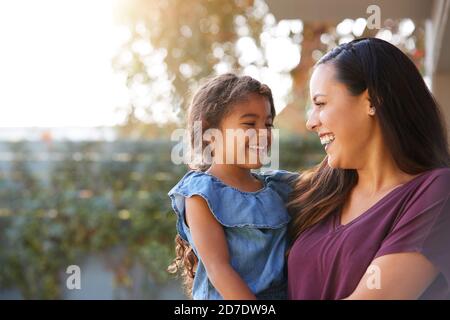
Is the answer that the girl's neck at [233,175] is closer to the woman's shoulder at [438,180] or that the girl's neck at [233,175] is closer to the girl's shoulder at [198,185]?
the girl's shoulder at [198,185]

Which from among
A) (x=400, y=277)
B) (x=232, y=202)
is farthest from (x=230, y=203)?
(x=400, y=277)

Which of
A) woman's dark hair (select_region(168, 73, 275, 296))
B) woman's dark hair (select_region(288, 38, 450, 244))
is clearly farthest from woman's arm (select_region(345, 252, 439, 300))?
woman's dark hair (select_region(168, 73, 275, 296))

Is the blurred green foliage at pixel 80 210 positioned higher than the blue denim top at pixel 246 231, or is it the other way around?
the blue denim top at pixel 246 231

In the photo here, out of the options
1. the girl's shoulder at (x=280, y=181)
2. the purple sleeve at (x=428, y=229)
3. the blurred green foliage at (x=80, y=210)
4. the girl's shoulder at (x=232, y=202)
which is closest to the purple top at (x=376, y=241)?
the purple sleeve at (x=428, y=229)

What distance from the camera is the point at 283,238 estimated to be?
204 centimetres

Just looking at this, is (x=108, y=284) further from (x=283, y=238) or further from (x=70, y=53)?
(x=283, y=238)

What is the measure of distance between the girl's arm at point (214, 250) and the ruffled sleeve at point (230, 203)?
2 centimetres

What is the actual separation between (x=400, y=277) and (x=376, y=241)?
0.13 meters

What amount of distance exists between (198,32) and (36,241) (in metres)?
2.12

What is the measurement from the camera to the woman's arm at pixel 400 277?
1689 mm

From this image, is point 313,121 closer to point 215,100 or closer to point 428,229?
point 215,100

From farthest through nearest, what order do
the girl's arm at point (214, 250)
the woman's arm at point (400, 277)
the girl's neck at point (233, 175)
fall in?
the girl's neck at point (233, 175) < the girl's arm at point (214, 250) < the woman's arm at point (400, 277)

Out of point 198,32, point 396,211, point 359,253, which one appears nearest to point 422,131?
point 396,211

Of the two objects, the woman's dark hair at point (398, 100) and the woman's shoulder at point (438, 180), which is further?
the woman's dark hair at point (398, 100)
